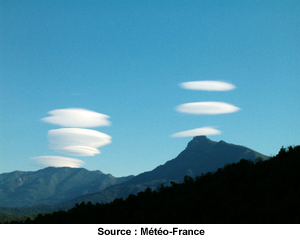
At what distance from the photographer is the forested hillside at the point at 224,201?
87.6 ft

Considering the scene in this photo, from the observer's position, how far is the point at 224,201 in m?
31.6

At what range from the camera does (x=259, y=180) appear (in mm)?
33719

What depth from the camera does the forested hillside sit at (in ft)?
87.6
